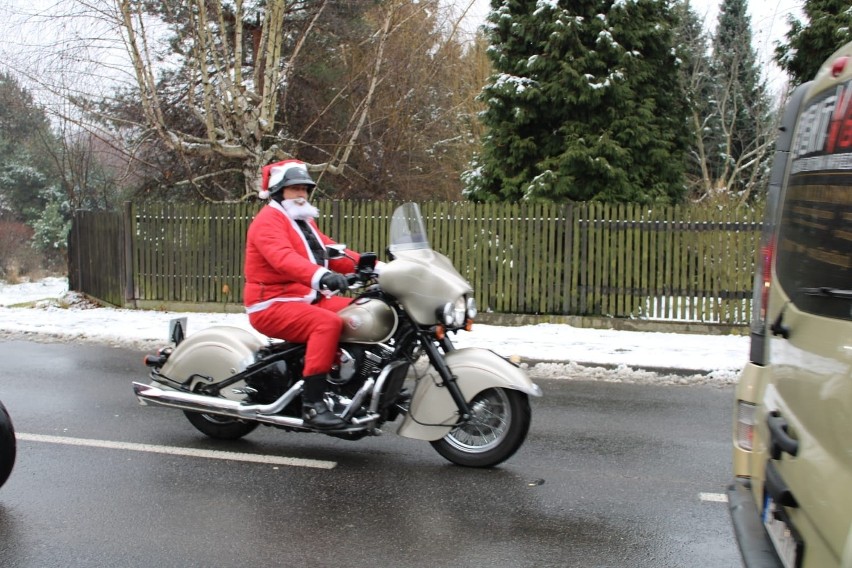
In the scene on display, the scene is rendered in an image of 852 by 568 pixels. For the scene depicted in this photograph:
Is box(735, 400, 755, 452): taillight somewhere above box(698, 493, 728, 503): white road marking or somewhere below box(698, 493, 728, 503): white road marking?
Result: above

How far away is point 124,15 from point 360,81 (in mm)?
7567

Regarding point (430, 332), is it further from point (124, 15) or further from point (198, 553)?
point (124, 15)

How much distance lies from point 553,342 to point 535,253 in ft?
7.69

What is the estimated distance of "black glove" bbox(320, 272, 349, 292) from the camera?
5.14 m

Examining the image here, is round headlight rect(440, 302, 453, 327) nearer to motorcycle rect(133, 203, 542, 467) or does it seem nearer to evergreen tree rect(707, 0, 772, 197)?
motorcycle rect(133, 203, 542, 467)

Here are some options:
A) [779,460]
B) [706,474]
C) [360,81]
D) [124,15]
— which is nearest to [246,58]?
[360,81]

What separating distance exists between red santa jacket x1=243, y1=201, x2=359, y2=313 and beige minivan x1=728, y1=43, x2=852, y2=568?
112 inches

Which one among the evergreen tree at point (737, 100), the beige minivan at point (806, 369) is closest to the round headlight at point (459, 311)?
the beige minivan at point (806, 369)

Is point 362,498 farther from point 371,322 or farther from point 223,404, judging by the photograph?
point 223,404

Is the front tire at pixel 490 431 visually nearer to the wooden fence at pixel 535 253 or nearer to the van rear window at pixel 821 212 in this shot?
the van rear window at pixel 821 212

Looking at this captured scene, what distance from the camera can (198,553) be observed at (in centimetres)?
423

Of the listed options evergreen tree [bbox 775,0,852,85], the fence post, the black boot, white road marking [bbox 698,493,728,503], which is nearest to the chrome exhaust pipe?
the black boot

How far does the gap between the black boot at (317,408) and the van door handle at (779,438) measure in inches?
112

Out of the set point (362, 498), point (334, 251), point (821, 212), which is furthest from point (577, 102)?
point (821, 212)
